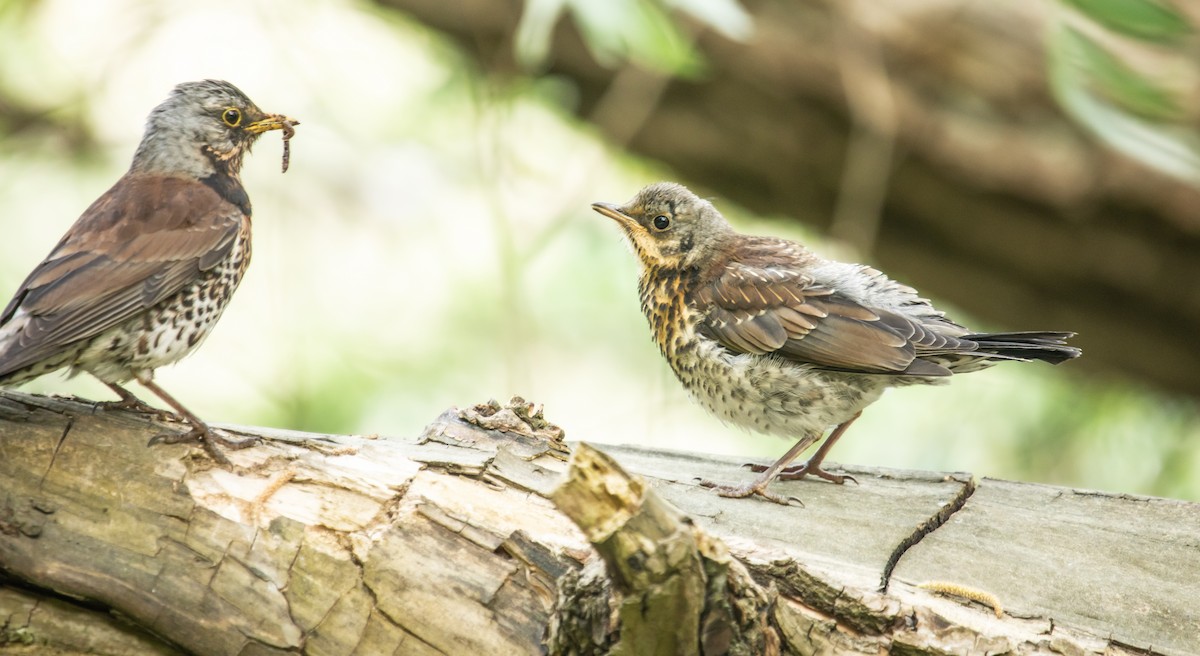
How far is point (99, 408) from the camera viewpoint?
353cm

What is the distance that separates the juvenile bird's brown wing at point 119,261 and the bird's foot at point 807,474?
7.34ft

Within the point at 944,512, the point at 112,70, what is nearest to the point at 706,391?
the point at 944,512

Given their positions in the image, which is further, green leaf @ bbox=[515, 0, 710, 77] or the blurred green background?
the blurred green background

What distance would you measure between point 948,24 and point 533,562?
13.2 ft

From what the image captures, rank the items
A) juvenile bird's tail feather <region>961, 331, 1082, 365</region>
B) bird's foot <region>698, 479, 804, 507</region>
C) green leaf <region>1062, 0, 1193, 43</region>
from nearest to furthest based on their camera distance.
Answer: green leaf <region>1062, 0, 1193, 43</region> → juvenile bird's tail feather <region>961, 331, 1082, 365</region> → bird's foot <region>698, 479, 804, 507</region>

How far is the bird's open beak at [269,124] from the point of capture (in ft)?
15.0

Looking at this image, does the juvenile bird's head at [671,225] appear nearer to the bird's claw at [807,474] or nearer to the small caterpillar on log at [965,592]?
the bird's claw at [807,474]

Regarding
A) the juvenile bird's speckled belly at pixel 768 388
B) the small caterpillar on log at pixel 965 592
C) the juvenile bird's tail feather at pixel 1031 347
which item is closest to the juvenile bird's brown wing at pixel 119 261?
the juvenile bird's speckled belly at pixel 768 388

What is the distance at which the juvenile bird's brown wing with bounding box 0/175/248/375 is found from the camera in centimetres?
354

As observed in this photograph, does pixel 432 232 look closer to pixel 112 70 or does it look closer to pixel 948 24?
pixel 112 70

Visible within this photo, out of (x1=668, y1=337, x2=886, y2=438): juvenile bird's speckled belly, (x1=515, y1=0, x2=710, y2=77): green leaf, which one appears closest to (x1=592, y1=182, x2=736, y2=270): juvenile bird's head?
(x1=668, y1=337, x2=886, y2=438): juvenile bird's speckled belly

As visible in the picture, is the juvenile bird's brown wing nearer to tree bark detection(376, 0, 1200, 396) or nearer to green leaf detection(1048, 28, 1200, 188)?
tree bark detection(376, 0, 1200, 396)

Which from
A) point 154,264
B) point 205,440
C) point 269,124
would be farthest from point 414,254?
point 205,440

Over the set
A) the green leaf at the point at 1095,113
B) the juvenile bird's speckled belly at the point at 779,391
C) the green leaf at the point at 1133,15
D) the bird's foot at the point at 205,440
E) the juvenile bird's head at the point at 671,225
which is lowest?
the bird's foot at the point at 205,440
